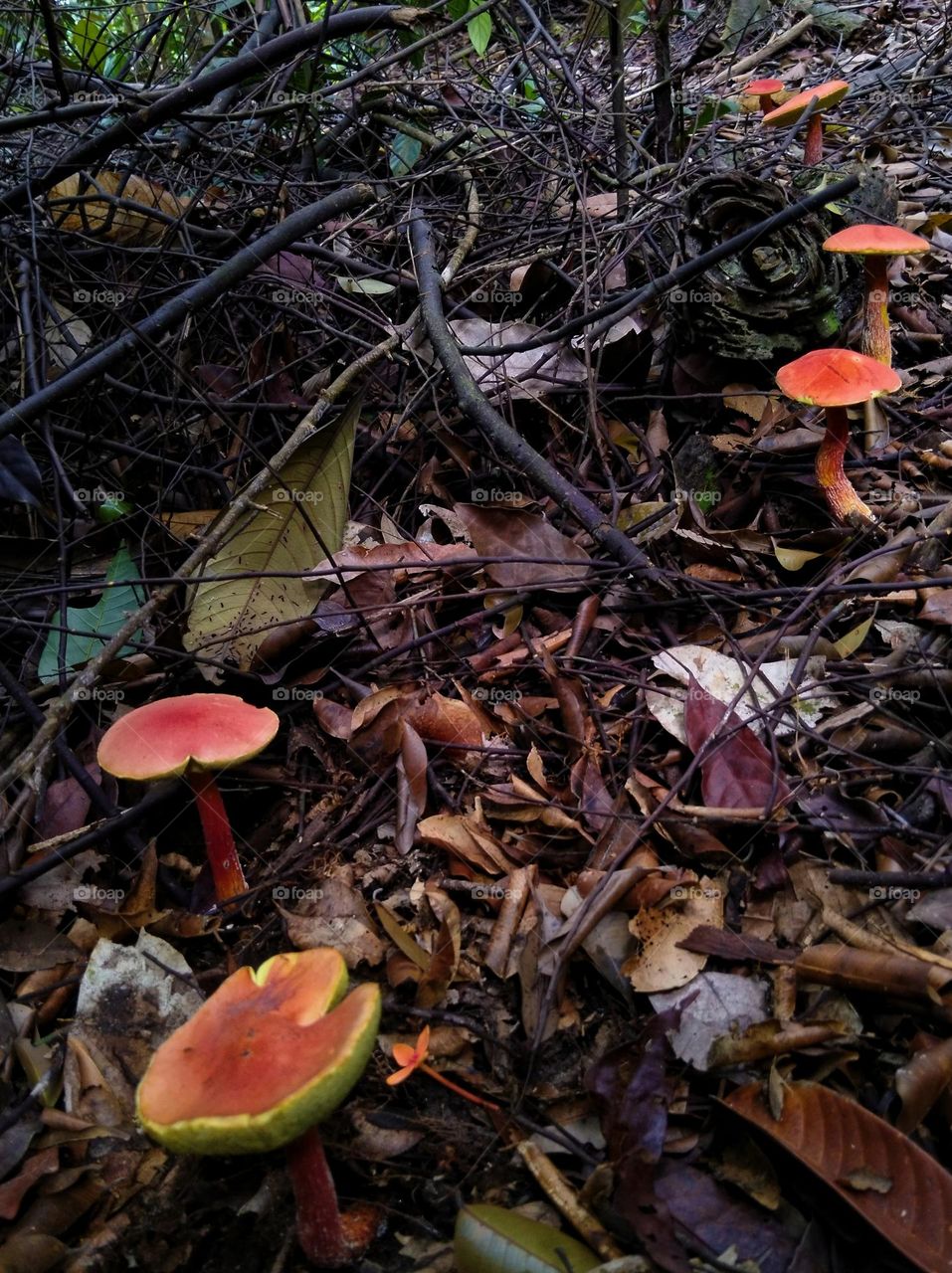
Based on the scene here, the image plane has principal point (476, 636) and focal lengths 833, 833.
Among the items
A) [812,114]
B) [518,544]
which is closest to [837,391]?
[518,544]

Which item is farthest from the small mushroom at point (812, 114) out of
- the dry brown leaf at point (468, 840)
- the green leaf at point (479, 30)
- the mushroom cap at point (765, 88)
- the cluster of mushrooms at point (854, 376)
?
the dry brown leaf at point (468, 840)

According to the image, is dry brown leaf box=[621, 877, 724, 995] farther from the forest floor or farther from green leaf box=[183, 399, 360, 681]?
green leaf box=[183, 399, 360, 681]

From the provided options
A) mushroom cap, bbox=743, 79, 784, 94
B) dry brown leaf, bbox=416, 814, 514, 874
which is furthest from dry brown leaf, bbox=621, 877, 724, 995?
mushroom cap, bbox=743, 79, 784, 94

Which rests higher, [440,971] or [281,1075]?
[281,1075]

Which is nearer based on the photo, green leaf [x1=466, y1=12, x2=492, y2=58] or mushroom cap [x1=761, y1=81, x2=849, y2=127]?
green leaf [x1=466, y1=12, x2=492, y2=58]

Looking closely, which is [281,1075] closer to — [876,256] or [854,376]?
[854,376]

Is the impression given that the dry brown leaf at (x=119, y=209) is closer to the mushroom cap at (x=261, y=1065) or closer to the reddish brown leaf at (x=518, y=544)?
the reddish brown leaf at (x=518, y=544)

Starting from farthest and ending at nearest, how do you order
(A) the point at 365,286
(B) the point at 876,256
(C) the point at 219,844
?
1. (A) the point at 365,286
2. (B) the point at 876,256
3. (C) the point at 219,844
